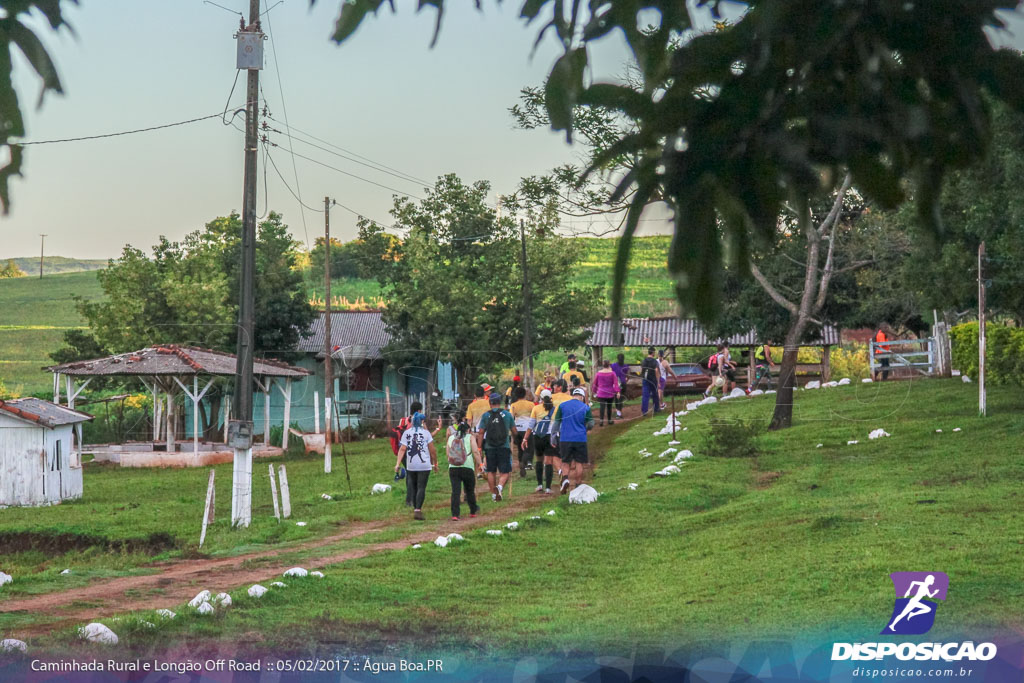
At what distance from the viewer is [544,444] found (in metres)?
16.9

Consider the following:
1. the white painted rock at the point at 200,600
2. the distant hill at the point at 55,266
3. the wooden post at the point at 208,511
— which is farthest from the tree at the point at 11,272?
the white painted rock at the point at 200,600

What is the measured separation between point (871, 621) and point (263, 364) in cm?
3005

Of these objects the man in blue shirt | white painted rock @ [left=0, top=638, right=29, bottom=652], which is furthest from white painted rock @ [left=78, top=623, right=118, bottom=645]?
the man in blue shirt

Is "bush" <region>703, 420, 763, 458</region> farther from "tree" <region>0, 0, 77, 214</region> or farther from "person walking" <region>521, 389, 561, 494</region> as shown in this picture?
"tree" <region>0, 0, 77, 214</region>

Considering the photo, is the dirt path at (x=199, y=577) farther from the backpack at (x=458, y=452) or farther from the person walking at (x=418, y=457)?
the backpack at (x=458, y=452)

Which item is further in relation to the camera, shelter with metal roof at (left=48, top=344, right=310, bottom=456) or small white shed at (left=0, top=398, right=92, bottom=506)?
shelter with metal roof at (left=48, top=344, right=310, bottom=456)

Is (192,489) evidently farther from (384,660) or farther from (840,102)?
(840,102)

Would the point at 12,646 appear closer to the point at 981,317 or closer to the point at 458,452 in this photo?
the point at 458,452

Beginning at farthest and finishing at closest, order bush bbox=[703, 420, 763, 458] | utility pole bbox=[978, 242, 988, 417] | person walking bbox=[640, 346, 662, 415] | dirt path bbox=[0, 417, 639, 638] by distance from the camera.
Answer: person walking bbox=[640, 346, 662, 415] < bush bbox=[703, 420, 763, 458] < utility pole bbox=[978, 242, 988, 417] < dirt path bbox=[0, 417, 639, 638]

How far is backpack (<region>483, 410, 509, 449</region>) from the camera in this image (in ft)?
52.0

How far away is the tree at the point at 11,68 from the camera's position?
3.78 m

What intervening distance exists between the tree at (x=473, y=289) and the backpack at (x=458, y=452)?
72.7 ft

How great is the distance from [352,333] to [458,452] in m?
34.5

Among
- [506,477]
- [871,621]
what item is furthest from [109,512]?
[871,621]
